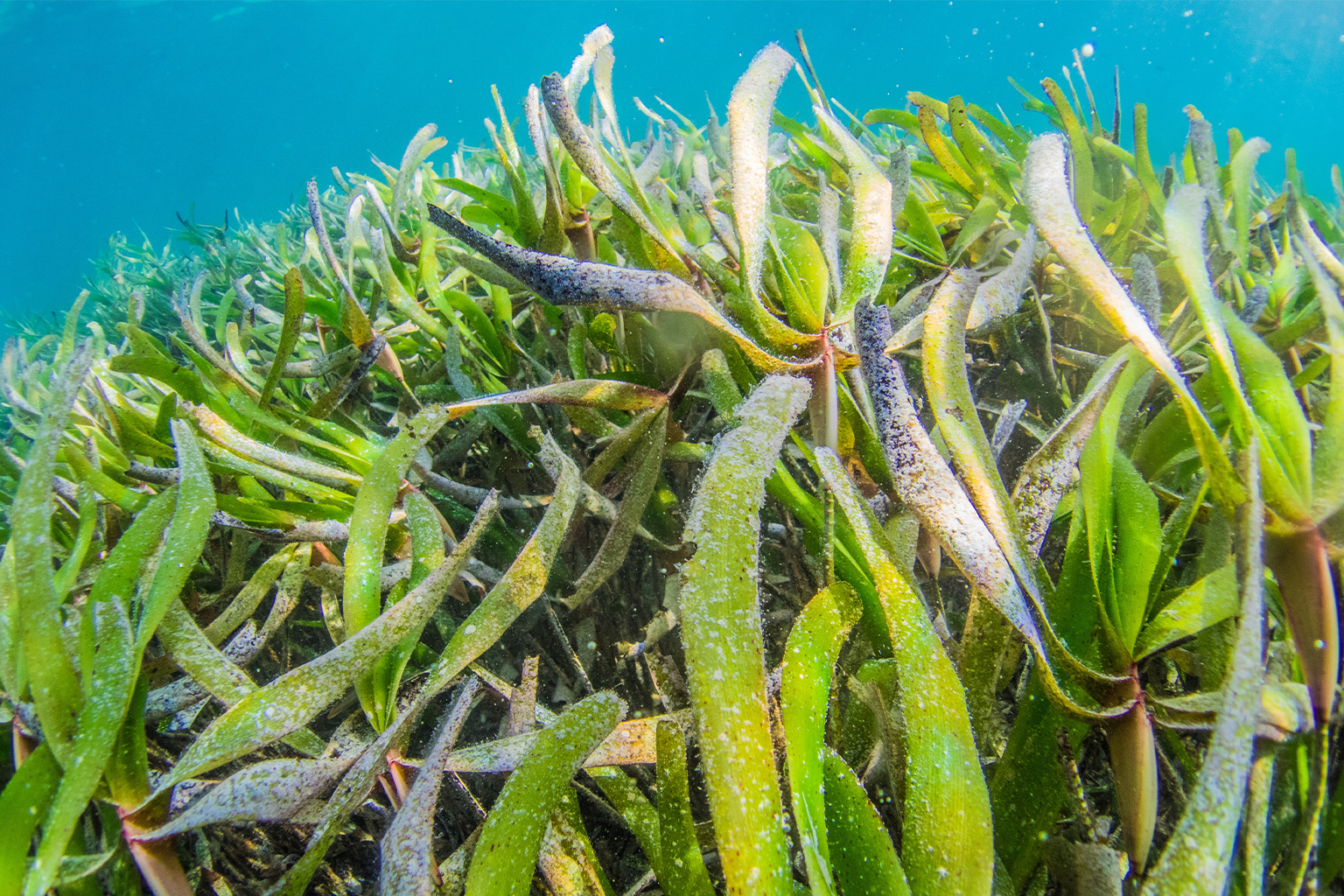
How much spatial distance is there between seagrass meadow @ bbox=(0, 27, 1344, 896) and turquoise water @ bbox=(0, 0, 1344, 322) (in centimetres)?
4795

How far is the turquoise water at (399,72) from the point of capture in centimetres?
4547

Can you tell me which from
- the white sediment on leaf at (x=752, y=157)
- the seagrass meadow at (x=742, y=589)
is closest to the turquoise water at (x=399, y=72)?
the white sediment on leaf at (x=752, y=157)

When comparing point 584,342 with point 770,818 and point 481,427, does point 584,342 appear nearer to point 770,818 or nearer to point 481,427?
point 481,427

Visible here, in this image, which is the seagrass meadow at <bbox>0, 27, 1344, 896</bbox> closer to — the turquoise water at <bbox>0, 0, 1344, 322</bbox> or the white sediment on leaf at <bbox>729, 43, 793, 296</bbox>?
the white sediment on leaf at <bbox>729, 43, 793, 296</bbox>

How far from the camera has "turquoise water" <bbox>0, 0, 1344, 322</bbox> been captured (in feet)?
149

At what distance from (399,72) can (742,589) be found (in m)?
84.1

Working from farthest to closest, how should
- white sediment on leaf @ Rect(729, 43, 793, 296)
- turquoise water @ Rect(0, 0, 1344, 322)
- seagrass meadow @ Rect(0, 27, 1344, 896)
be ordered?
turquoise water @ Rect(0, 0, 1344, 322)
white sediment on leaf @ Rect(729, 43, 793, 296)
seagrass meadow @ Rect(0, 27, 1344, 896)

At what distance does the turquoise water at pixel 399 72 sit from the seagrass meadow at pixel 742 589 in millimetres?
47952

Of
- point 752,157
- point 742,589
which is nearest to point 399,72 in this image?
point 752,157

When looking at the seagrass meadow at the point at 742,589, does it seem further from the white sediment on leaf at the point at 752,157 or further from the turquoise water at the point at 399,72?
the turquoise water at the point at 399,72

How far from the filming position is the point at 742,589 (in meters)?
0.39

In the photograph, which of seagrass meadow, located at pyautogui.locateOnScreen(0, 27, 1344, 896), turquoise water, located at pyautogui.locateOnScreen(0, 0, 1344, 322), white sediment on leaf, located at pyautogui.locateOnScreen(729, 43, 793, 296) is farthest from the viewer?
turquoise water, located at pyautogui.locateOnScreen(0, 0, 1344, 322)

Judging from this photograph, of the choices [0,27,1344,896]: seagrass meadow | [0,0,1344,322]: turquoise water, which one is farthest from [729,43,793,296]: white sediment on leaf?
[0,0,1344,322]: turquoise water

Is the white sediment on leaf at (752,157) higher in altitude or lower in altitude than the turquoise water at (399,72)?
lower
